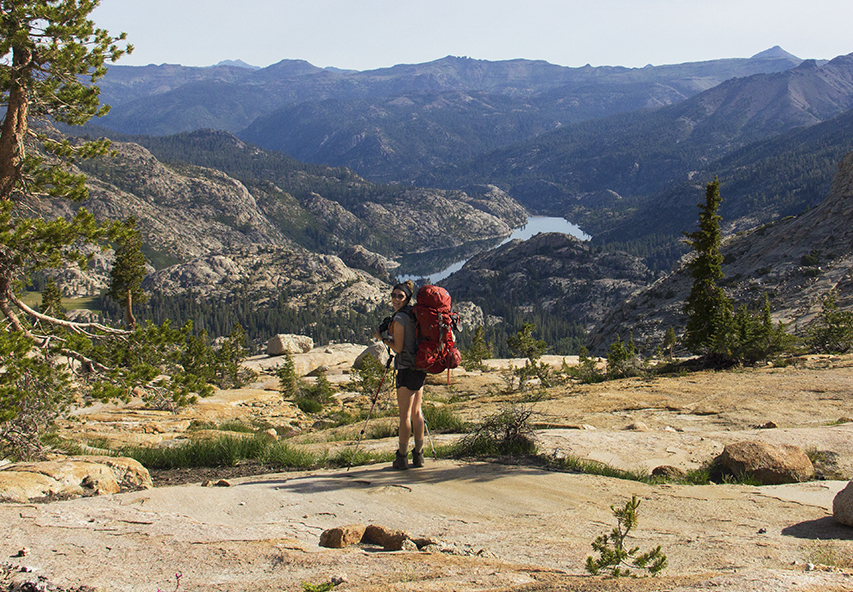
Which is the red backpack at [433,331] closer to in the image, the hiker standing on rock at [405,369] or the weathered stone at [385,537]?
the hiker standing on rock at [405,369]

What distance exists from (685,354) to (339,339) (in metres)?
112

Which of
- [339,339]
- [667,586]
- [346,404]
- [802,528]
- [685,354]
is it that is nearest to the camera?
[667,586]

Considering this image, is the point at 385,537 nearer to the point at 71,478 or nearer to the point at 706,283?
the point at 71,478

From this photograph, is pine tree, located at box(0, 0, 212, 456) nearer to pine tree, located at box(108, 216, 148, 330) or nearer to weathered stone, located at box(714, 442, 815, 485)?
weathered stone, located at box(714, 442, 815, 485)

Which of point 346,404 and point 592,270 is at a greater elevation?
point 592,270

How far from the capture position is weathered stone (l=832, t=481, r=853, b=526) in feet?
18.0

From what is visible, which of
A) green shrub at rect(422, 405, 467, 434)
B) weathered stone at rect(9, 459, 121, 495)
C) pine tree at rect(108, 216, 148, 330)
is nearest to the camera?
weathered stone at rect(9, 459, 121, 495)

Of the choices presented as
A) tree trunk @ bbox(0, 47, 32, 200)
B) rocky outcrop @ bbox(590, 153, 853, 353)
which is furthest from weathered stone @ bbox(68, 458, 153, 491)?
rocky outcrop @ bbox(590, 153, 853, 353)

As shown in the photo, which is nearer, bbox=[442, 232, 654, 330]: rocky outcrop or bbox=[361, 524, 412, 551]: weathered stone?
bbox=[361, 524, 412, 551]: weathered stone

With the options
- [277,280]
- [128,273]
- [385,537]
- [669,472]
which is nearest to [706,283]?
[669,472]

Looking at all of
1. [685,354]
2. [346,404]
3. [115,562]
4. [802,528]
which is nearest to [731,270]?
[685,354]

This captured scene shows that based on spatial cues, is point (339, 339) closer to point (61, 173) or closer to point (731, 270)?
point (731, 270)

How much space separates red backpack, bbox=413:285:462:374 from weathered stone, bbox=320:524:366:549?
3051mm

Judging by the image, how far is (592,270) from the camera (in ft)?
567
